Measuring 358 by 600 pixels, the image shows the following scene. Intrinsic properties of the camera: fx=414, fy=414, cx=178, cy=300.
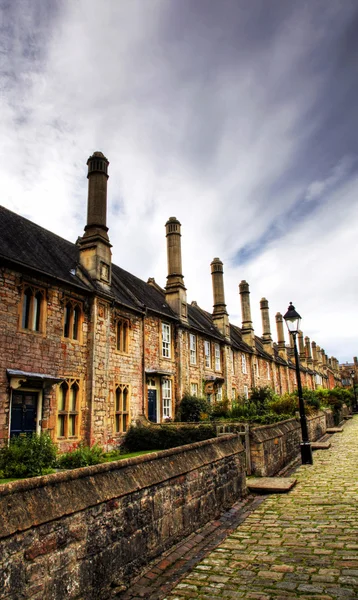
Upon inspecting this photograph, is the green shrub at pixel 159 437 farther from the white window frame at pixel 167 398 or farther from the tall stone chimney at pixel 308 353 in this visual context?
the tall stone chimney at pixel 308 353

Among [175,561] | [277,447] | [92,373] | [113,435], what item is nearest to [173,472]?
[175,561]

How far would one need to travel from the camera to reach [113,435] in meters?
17.6

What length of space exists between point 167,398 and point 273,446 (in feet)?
37.9

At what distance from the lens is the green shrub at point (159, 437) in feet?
59.7

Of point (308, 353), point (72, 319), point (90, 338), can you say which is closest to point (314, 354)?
point (308, 353)

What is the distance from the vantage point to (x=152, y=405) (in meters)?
21.7

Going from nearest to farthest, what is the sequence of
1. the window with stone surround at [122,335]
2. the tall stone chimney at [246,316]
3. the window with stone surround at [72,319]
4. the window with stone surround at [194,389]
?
the window with stone surround at [72,319] → the window with stone surround at [122,335] → the window with stone surround at [194,389] → the tall stone chimney at [246,316]

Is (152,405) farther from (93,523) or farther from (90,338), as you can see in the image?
(93,523)

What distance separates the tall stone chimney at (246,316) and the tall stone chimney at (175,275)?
1348 cm

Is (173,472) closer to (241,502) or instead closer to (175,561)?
(175,561)

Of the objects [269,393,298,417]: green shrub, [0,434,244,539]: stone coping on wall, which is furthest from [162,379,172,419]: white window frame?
[0,434,244,539]: stone coping on wall

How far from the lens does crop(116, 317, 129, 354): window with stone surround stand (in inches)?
748

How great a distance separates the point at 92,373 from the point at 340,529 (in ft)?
38.0

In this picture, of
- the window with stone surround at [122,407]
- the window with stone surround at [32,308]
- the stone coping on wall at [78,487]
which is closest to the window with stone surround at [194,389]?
the window with stone surround at [122,407]
